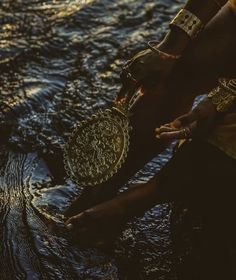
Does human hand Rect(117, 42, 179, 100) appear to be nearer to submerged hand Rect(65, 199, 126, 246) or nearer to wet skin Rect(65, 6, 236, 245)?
wet skin Rect(65, 6, 236, 245)

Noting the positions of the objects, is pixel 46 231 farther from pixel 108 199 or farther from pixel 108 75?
pixel 108 75

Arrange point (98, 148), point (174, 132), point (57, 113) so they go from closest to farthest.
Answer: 1. point (174, 132)
2. point (98, 148)
3. point (57, 113)

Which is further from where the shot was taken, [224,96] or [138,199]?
[138,199]

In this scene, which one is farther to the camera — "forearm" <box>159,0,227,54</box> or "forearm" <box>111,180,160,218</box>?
"forearm" <box>111,180,160,218</box>

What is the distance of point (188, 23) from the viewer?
2.26 metres

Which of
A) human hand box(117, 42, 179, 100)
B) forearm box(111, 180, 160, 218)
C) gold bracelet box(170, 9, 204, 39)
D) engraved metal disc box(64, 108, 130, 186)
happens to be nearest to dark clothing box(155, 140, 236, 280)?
forearm box(111, 180, 160, 218)

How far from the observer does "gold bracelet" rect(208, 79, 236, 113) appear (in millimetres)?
2211

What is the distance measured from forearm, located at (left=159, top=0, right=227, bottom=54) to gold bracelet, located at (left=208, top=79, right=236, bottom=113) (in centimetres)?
21

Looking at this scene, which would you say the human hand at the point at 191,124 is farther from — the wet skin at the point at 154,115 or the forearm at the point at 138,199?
the forearm at the point at 138,199

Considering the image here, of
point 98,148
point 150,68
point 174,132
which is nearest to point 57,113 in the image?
point 98,148

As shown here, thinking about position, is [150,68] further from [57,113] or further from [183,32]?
[57,113]

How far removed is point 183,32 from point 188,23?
0.04m

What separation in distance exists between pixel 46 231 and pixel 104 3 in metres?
2.75

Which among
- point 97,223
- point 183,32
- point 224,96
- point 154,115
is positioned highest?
point 183,32
